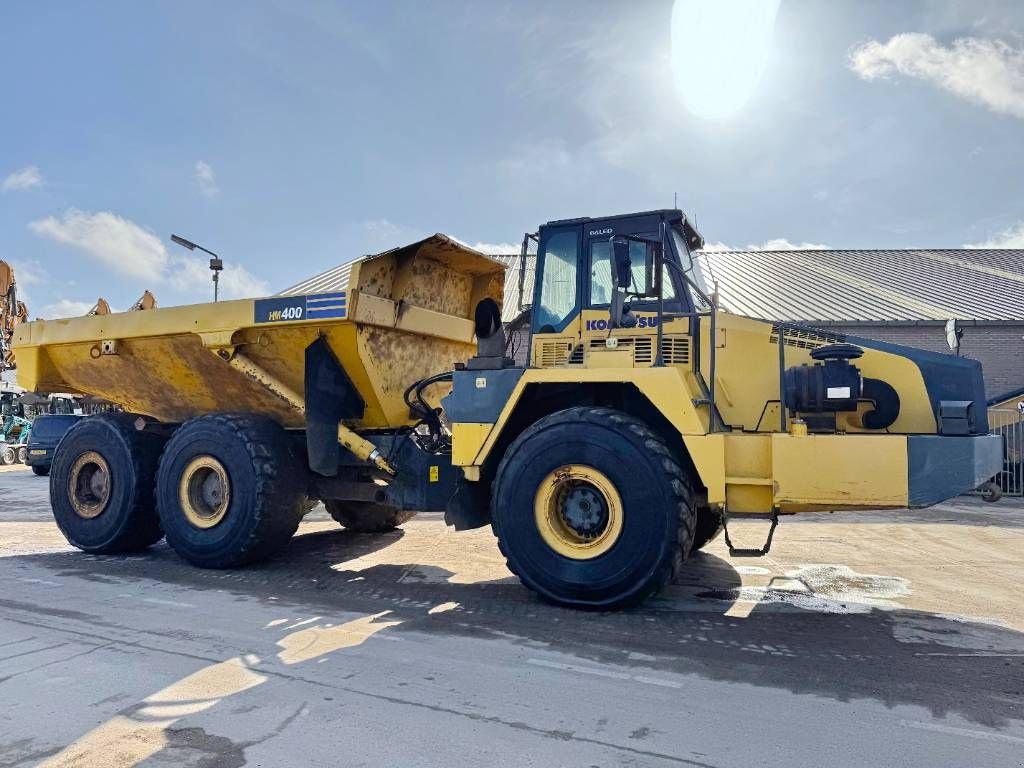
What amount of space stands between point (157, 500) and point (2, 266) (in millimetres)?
23730

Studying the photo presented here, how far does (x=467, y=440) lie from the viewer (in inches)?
233

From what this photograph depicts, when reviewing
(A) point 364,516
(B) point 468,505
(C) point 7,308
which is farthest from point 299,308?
(C) point 7,308

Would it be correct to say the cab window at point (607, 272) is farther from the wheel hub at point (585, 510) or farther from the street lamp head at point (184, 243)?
the street lamp head at point (184, 243)

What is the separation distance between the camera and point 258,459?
681cm

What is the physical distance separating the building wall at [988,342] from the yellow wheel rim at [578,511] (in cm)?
1708

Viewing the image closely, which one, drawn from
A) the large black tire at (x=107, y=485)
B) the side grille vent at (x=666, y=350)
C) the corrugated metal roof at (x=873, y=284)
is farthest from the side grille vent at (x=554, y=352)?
the corrugated metal roof at (x=873, y=284)

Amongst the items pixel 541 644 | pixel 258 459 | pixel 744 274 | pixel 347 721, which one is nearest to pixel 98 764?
pixel 347 721

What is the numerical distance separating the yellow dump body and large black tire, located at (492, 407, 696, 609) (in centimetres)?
211

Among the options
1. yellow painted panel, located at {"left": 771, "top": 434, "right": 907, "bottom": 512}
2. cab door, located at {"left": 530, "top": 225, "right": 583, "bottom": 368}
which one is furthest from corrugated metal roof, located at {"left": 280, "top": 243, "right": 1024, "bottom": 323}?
yellow painted panel, located at {"left": 771, "top": 434, "right": 907, "bottom": 512}

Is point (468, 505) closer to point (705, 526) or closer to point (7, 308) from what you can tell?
point (705, 526)

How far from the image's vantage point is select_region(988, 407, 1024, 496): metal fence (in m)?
14.0

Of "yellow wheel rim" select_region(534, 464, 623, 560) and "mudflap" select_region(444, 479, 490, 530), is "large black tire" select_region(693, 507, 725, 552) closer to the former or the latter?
"yellow wheel rim" select_region(534, 464, 623, 560)

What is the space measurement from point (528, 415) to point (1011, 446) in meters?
12.1

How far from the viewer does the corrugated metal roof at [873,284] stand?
2088cm
